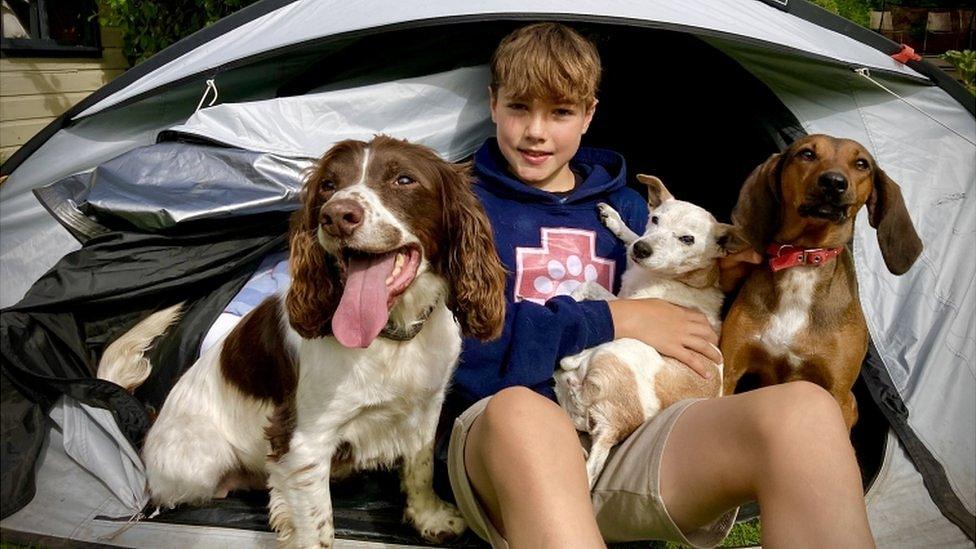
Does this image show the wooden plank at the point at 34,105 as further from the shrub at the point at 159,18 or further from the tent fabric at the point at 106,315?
the tent fabric at the point at 106,315

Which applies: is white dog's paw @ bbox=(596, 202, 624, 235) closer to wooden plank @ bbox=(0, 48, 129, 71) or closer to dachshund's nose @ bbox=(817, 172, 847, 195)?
dachshund's nose @ bbox=(817, 172, 847, 195)

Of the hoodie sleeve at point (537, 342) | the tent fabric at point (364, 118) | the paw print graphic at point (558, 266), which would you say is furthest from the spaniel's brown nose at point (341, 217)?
the tent fabric at point (364, 118)

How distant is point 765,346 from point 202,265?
6.59ft

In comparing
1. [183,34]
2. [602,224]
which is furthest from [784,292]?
[183,34]

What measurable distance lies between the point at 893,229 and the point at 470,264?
128 centimetres

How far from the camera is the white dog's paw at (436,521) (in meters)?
2.59

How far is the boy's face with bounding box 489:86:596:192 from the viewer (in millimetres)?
2809

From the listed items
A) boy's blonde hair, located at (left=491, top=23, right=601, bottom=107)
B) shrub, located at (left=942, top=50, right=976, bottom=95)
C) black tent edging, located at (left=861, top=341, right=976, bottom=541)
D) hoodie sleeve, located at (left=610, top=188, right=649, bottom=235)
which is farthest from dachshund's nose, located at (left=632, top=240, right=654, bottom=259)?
shrub, located at (left=942, top=50, right=976, bottom=95)

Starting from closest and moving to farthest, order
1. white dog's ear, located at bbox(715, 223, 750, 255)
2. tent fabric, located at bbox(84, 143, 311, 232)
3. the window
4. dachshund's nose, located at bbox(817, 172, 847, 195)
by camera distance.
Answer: dachshund's nose, located at bbox(817, 172, 847, 195), white dog's ear, located at bbox(715, 223, 750, 255), tent fabric, located at bbox(84, 143, 311, 232), the window

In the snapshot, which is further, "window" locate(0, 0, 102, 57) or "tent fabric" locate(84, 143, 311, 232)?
"window" locate(0, 0, 102, 57)

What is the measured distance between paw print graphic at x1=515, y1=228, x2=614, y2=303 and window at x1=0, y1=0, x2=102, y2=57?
547 centimetres

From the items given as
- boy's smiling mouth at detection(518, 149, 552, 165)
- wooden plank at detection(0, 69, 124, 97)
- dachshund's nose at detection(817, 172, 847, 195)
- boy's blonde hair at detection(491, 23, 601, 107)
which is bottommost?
wooden plank at detection(0, 69, 124, 97)

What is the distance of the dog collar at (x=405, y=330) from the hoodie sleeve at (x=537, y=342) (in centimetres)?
23

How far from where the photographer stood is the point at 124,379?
2963 mm
